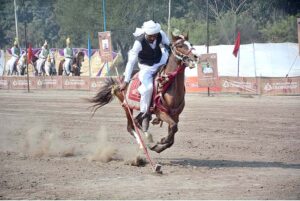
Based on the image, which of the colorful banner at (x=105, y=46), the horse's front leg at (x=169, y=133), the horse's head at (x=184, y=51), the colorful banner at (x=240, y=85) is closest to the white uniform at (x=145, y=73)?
the horse's front leg at (x=169, y=133)

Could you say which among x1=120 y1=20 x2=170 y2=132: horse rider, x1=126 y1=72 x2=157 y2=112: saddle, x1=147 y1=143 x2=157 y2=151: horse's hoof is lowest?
x1=147 y1=143 x2=157 y2=151: horse's hoof

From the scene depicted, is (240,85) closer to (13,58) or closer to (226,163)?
(226,163)

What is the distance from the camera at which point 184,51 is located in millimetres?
11453

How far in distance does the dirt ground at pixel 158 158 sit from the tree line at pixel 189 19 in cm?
2862

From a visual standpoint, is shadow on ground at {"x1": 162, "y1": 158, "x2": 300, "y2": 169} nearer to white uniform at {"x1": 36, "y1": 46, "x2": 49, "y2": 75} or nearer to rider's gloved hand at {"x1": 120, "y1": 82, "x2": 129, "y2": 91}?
rider's gloved hand at {"x1": 120, "y1": 82, "x2": 129, "y2": 91}

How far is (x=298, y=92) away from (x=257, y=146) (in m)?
15.8

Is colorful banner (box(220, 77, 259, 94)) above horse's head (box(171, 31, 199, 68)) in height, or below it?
below

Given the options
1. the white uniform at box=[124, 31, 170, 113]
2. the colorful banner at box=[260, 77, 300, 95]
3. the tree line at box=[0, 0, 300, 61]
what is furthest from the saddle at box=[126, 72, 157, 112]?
the tree line at box=[0, 0, 300, 61]

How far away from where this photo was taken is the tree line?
165ft

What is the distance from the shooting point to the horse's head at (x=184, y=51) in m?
11.3

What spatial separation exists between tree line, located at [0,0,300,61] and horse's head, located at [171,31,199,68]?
116ft

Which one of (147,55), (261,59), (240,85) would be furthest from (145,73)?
(261,59)

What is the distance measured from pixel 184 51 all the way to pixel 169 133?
1.52 metres

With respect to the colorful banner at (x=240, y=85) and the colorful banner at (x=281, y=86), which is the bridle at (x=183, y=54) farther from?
the colorful banner at (x=240, y=85)
